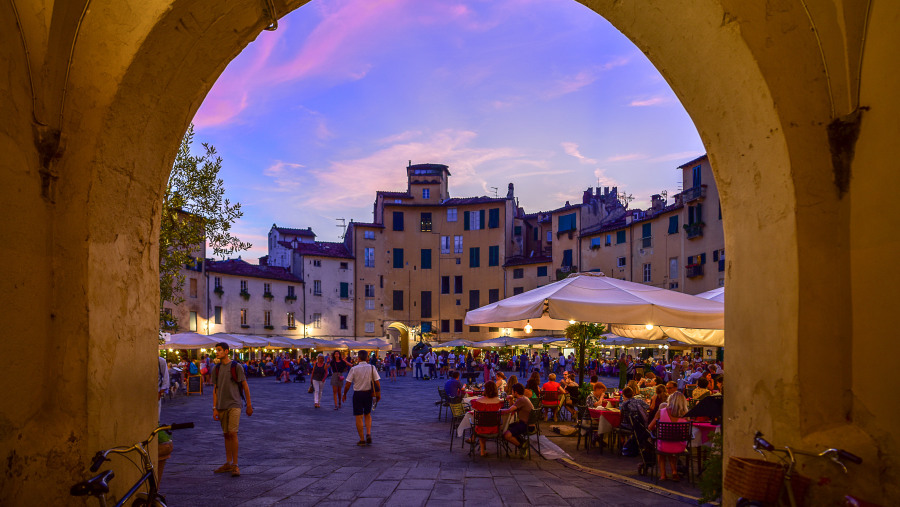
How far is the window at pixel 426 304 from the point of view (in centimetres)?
4806

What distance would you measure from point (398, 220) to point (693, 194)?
23317 millimetres

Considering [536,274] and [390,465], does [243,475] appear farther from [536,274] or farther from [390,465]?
[536,274]

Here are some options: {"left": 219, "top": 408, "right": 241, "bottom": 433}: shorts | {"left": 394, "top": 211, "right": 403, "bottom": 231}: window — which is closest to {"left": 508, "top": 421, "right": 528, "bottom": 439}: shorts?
{"left": 219, "top": 408, "right": 241, "bottom": 433}: shorts

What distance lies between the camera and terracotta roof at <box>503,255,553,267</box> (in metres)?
45.6

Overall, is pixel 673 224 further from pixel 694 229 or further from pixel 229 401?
pixel 229 401

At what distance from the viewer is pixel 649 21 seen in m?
4.25

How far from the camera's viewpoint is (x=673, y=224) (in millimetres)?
35219

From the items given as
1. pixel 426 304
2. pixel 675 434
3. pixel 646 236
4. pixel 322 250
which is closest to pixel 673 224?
pixel 646 236

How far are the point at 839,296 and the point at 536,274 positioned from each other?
42.6 meters

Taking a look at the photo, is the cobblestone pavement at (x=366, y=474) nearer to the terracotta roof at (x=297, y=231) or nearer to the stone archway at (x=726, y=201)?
the stone archway at (x=726, y=201)

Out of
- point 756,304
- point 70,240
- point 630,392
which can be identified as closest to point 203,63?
point 70,240

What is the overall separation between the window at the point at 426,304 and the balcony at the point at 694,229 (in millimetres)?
21040

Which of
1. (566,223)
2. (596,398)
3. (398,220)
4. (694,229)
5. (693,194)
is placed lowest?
(596,398)

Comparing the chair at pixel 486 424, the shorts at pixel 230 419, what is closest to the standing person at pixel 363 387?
the chair at pixel 486 424
